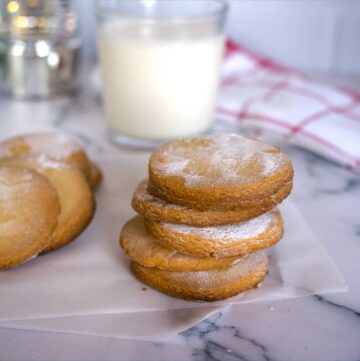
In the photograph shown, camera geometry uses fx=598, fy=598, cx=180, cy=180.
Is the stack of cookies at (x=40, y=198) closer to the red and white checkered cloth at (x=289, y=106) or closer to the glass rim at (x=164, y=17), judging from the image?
the glass rim at (x=164, y=17)

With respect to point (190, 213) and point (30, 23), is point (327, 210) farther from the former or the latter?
point (30, 23)

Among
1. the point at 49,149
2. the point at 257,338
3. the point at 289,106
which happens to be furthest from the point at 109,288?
the point at 289,106

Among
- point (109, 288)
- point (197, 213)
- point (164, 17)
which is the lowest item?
point (109, 288)

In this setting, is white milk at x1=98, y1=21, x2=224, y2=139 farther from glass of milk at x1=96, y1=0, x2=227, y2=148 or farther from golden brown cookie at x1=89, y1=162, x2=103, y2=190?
golden brown cookie at x1=89, y1=162, x2=103, y2=190

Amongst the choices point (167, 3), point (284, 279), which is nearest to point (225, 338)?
point (284, 279)

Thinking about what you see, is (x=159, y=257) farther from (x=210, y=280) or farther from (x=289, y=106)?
(x=289, y=106)

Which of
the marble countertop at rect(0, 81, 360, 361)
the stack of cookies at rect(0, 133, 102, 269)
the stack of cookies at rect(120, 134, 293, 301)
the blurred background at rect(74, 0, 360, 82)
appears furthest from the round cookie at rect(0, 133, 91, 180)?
the blurred background at rect(74, 0, 360, 82)
